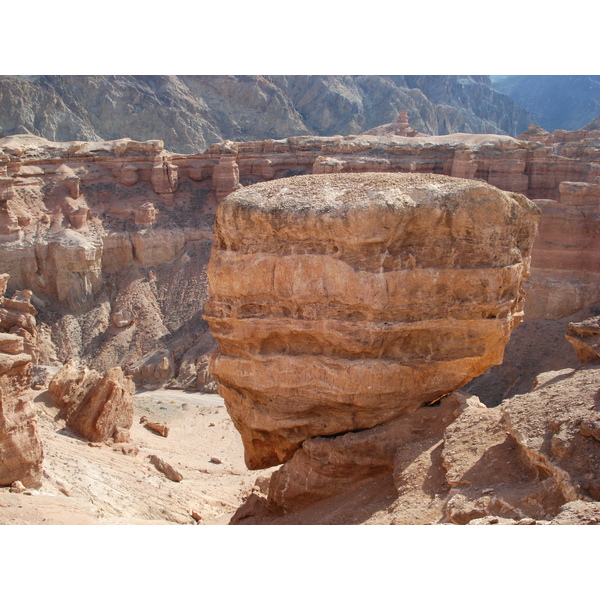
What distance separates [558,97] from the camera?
85.1m

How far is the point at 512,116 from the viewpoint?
295 feet

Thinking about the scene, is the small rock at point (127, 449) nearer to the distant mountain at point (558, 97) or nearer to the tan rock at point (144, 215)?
the tan rock at point (144, 215)

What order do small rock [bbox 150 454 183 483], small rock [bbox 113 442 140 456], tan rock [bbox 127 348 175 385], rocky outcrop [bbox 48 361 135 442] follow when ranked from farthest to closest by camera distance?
tan rock [bbox 127 348 175 385] → rocky outcrop [bbox 48 361 135 442] → small rock [bbox 113 442 140 456] → small rock [bbox 150 454 183 483]

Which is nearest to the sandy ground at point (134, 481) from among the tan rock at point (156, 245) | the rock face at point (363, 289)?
the rock face at point (363, 289)

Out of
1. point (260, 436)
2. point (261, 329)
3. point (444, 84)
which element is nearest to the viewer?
point (261, 329)

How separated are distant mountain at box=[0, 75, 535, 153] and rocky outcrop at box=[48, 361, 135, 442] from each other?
135ft

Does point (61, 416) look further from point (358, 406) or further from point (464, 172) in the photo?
point (464, 172)

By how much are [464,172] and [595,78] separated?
162 ft

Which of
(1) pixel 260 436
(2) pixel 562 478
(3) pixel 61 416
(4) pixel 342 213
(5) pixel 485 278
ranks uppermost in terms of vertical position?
(4) pixel 342 213

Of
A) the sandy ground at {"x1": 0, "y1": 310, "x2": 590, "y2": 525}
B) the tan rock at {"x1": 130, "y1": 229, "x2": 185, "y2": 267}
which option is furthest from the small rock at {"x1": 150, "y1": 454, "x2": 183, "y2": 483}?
the tan rock at {"x1": 130, "y1": 229, "x2": 185, "y2": 267}

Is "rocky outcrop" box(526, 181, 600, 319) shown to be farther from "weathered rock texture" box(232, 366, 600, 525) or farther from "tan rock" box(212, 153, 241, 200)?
"tan rock" box(212, 153, 241, 200)

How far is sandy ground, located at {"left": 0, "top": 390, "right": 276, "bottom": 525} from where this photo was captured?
10914mm

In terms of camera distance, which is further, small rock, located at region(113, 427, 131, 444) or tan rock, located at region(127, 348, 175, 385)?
tan rock, located at region(127, 348, 175, 385)

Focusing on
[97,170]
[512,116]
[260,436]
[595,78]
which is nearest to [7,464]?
[260,436]
